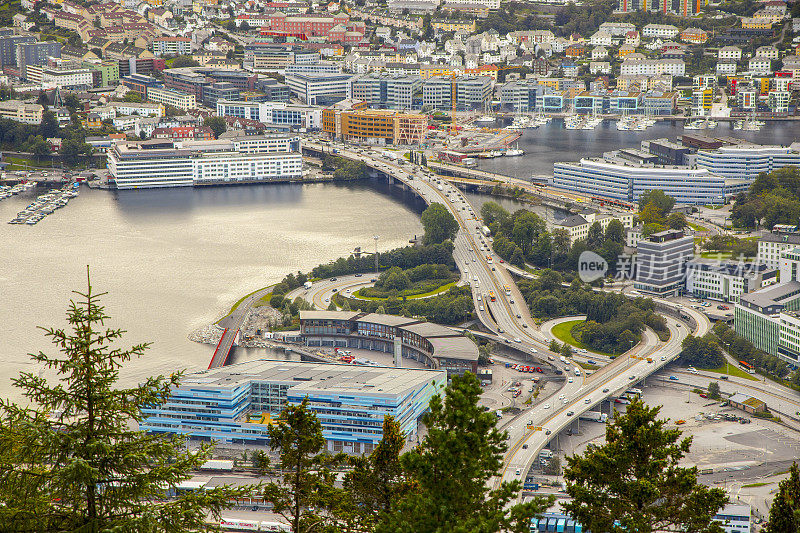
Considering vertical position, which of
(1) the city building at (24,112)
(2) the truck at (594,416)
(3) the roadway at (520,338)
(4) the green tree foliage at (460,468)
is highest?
(4) the green tree foliage at (460,468)

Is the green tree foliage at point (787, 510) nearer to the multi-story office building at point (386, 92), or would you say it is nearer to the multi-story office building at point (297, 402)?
the multi-story office building at point (297, 402)

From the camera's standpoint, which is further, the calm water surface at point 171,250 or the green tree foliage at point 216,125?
the green tree foliage at point 216,125

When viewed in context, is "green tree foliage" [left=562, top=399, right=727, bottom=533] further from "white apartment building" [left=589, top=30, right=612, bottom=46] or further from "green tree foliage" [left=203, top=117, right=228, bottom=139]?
"white apartment building" [left=589, top=30, right=612, bottom=46]

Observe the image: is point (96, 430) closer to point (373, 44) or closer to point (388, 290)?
point (388, 290)

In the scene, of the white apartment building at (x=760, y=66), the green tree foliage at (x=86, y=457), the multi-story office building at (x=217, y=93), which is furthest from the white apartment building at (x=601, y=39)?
the green tree foliage at (x=86, y=457)

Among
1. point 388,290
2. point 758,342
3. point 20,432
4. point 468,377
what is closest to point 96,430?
point 20,432

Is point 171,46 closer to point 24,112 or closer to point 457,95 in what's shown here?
point 24,112
